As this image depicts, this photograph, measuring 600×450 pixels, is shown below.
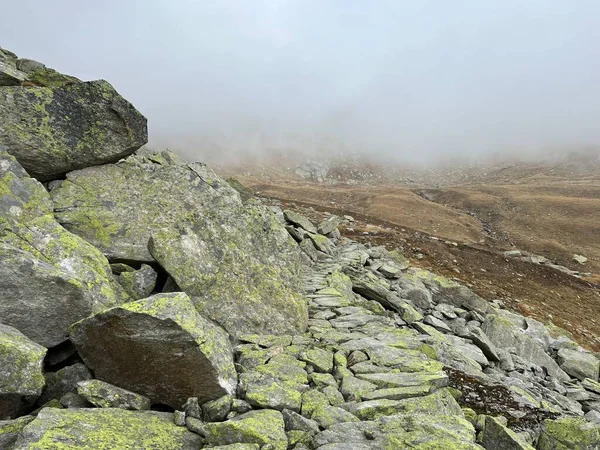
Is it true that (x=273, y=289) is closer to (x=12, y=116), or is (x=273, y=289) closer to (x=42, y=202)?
(x=42, y=202)

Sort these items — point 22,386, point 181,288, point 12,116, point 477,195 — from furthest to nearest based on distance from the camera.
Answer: point 477,195, point 12,116, point 181,288, point 22,386

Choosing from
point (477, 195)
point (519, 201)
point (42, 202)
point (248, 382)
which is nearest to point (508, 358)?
point (248, 382)

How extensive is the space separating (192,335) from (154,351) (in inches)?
30.6

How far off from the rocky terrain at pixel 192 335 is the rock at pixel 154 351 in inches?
1.3

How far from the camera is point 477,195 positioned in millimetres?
107250

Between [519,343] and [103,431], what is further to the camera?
[519,343]

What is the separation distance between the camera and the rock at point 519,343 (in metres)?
17.4

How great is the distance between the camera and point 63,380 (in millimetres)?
7602

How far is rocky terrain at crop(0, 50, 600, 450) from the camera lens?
682 centimetres

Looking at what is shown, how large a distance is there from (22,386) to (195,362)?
2860 millimetres

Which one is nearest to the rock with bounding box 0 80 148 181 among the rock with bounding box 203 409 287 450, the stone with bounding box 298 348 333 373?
the stone with bounding box 298 348 333 373

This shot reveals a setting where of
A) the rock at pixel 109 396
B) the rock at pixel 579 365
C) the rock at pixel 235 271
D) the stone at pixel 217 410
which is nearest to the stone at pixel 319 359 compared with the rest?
the rock at pixel 235 271

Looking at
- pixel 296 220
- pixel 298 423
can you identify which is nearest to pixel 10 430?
pixel 298 423

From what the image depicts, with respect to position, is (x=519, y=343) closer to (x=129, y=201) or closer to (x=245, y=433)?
(x=245, y=433)
